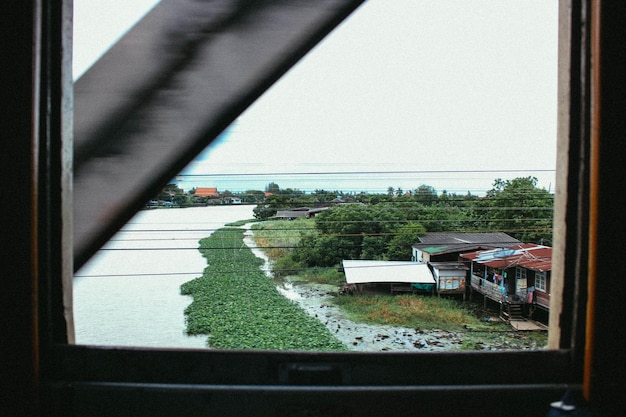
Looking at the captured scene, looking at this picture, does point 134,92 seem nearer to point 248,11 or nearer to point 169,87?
point 169,87

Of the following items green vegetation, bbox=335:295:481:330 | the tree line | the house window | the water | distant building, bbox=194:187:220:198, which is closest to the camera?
distant building, bbox=194:187:220:198

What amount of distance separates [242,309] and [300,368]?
266 centimetres

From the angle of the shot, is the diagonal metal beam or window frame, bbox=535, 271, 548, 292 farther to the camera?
window frame, bbox=535, 271, 548, 292

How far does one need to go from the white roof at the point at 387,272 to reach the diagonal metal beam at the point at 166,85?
243cm

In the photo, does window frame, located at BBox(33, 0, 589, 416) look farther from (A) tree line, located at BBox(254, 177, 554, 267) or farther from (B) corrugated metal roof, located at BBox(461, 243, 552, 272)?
(B) corrugated metal roof, located at BBox(461, 243, 552, 272)

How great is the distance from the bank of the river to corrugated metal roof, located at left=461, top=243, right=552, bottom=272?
0.70m

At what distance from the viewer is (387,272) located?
3.25 meters

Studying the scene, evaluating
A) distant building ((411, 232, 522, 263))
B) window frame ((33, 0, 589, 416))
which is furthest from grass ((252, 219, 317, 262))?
window frame ((33, 0, 589, 416))

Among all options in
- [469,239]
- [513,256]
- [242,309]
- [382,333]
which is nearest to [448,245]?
[469,239]

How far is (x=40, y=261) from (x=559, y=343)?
2.97ft

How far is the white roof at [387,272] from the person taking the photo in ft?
10.1

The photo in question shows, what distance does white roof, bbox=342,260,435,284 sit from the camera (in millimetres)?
3082

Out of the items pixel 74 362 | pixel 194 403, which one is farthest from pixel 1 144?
pixel 194 403

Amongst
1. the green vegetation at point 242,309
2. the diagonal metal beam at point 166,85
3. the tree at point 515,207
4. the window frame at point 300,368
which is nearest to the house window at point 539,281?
the tree at point 515,207
